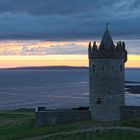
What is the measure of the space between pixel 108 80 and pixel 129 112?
3.28 m

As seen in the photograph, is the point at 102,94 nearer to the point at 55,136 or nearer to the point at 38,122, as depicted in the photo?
the point at 38,122

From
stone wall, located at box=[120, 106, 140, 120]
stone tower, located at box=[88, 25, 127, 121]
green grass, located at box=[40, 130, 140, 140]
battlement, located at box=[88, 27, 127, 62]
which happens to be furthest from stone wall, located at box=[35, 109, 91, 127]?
green grass, located at box=[40, 130, 140, 140]

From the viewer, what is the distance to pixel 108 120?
4256cm

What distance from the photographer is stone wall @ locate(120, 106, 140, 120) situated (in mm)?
42062

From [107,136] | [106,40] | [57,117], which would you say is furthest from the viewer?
[57,117]

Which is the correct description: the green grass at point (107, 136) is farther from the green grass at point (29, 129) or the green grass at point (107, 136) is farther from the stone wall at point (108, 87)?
the stone wall at point (108, 87)

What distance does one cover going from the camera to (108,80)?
139 feet

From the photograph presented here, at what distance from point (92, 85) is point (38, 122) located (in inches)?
227

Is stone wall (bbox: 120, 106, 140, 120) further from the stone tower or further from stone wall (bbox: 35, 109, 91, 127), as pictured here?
stone wall (bbox: 35, 109, 91, 127)

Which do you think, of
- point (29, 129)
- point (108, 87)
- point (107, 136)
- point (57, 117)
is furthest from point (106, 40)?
point (107, 136)

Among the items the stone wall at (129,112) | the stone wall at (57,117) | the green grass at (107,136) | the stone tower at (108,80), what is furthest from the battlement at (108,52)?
the green grass at (107,136)

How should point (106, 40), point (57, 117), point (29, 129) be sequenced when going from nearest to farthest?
point (29, 129) → point (106, 40) → point (57, 117)

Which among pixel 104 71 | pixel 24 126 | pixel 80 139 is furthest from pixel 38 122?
pixel 80 139

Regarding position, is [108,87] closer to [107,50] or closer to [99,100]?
[99,100]
